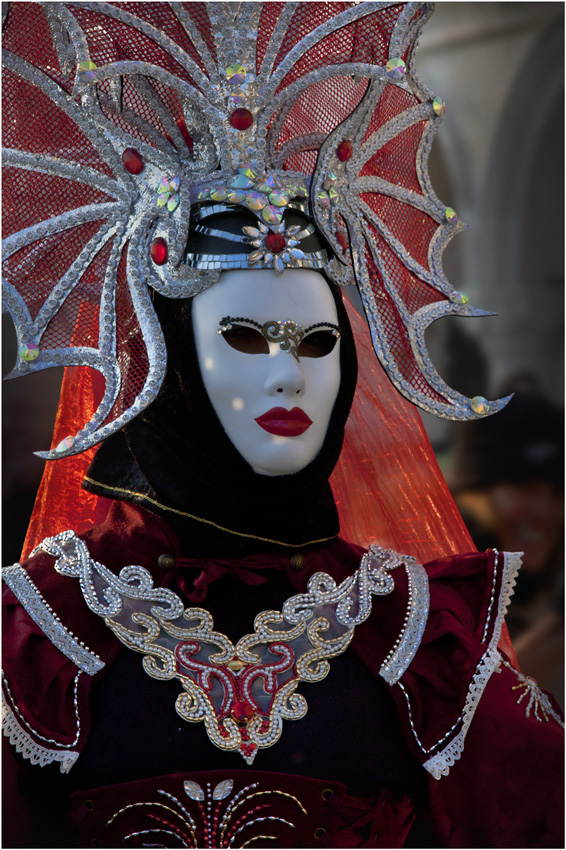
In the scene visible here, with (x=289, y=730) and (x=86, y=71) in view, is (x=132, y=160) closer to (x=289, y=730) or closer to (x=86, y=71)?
(x=86, y=71)

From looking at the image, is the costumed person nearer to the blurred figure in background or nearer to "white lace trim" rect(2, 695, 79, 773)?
"white lace trim" rect(2, 695, 79, 773)

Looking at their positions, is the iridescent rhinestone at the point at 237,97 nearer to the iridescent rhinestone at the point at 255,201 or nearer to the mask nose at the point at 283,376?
the iridescent rhinestone at the point at 255,201

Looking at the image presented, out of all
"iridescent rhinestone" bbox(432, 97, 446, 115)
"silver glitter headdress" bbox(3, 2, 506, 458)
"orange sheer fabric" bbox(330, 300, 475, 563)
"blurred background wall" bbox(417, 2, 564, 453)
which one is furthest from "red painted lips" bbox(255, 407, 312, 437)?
"blurred background wall" bbox(417, 2, 564, 453)

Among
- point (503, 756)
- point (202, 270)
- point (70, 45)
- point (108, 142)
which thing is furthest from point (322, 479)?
point (70, 45)

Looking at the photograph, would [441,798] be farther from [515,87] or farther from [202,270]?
[515,87]

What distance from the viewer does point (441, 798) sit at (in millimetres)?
1788

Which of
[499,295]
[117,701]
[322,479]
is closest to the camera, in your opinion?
[117,701]

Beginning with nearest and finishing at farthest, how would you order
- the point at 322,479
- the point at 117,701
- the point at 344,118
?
1. the point at 117,701
2. the point at 322,479
3. the point at 344,118

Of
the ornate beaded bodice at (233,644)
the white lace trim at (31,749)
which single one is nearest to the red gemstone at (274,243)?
the ornate beaded bodice at (233,644)

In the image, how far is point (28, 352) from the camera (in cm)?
174

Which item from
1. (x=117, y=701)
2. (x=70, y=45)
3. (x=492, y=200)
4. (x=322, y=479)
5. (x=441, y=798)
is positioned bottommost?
(x=441, y=798)

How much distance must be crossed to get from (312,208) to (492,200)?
3217mm

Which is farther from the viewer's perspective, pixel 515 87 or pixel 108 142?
pixel 515 87

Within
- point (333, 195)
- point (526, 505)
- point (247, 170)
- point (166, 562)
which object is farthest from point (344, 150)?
point (526, 505)
